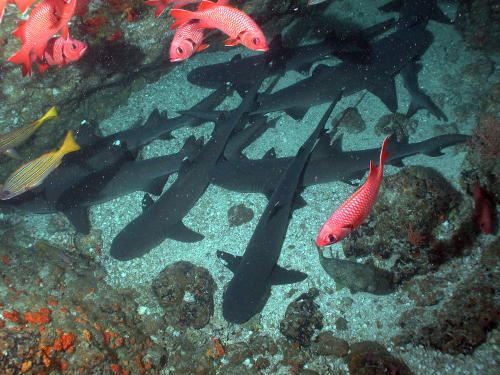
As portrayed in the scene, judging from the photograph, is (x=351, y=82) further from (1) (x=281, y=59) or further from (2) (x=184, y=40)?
(2) (x=184, y=40)

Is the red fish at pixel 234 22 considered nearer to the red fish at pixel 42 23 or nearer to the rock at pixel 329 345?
the red fish at pixel 42 23

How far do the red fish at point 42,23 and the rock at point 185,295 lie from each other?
12.1 feet

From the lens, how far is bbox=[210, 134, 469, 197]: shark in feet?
19.1

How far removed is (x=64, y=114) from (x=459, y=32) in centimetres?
947

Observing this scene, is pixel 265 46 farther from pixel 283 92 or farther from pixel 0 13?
pixel 283 92

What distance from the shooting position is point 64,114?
7.15 meters

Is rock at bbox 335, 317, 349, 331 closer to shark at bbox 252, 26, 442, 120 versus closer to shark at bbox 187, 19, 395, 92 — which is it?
shark at bbox 252, 26, 442, 120

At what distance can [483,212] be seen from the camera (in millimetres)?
4711

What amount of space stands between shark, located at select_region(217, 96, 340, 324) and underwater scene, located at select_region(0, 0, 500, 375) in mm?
31

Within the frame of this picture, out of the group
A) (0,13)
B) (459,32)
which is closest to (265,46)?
(0,13)

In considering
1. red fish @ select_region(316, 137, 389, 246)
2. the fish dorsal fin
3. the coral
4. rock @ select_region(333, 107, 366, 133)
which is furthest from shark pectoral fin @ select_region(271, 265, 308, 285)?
the fish dorsal fin

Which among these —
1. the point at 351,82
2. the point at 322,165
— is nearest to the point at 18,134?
the point at 322,165

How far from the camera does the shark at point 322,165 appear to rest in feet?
19.1

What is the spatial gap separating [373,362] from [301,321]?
1131mm
